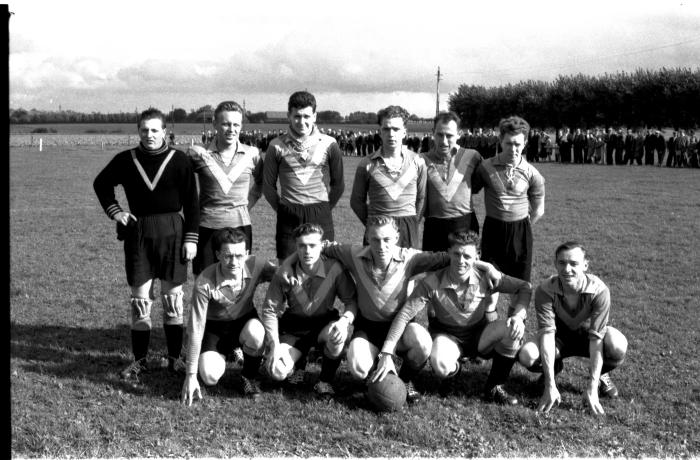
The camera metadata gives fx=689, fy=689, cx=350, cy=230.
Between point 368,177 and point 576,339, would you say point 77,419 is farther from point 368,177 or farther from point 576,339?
point 576,339

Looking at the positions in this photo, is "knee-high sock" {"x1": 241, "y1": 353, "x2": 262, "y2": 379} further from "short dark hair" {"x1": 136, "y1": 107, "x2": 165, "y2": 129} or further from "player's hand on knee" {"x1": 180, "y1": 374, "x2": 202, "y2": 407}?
"short dark hair" {"x1": 136, "y1": 107, "x2": 165, "y2": 129}

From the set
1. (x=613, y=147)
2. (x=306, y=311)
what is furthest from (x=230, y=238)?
(x=613, y=147)

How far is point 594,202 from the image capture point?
1477cm

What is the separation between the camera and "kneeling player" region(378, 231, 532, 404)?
4379 millimetres

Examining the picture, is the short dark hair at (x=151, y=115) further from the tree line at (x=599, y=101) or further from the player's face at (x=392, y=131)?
the tree line at (x=599, y=101)

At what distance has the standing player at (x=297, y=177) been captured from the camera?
5.25m

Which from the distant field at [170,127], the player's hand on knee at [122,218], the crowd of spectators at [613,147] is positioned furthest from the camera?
the distant field at [170,127]

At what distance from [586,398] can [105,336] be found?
393 cm

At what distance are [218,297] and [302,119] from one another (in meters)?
1.45

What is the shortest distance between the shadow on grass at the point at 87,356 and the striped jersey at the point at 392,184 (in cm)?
193

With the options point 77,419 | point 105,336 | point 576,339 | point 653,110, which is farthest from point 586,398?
point 653,110

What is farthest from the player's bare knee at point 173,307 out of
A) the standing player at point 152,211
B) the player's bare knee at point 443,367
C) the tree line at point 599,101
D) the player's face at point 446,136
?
the tree line at point 599,101

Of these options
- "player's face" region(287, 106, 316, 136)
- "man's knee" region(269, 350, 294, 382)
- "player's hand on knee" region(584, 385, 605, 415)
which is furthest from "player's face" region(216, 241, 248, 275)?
"player's hand on knee" region(584, 385, 605, 415)

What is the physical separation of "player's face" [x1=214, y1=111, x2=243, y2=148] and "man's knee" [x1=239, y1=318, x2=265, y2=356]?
140 cm
